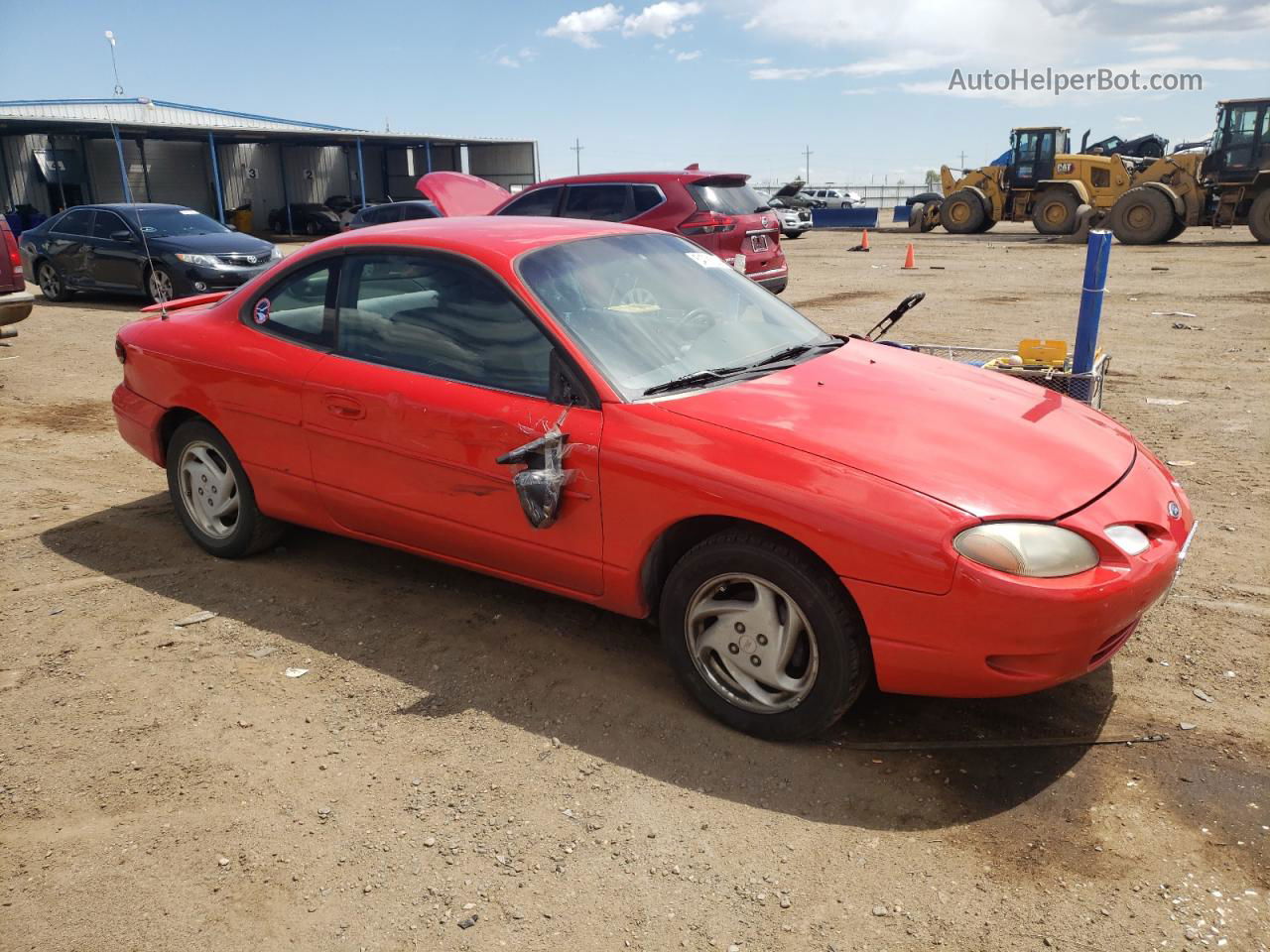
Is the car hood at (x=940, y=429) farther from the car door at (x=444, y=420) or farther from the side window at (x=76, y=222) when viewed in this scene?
the side window at (x=76, y=222)

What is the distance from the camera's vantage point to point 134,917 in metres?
2.52

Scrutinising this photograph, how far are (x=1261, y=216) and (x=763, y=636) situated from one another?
25326 millimetres

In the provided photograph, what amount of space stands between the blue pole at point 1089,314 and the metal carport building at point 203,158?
1168 inches

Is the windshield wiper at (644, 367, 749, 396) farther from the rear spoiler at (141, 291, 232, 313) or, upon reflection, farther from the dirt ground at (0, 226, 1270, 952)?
the rear spoiler at (141, 291, 232, 313)

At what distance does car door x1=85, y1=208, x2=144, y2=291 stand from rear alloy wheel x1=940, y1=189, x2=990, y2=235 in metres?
24.2

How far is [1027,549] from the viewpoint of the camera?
274 cm

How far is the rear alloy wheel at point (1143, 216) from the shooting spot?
23688 millimetres

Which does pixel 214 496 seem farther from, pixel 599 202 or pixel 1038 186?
pixel 1038 186

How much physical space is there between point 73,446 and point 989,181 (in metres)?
28.7

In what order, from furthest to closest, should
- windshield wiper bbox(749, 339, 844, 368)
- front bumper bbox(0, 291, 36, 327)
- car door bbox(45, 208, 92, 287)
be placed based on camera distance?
car door bbox(45, 208, 92, 287) → front bumper bbox(0, 291, 36, 327) → windshield wiper bbox(749, 339, 844, 368)

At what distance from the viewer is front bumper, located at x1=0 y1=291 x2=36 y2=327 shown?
8500 millimetres

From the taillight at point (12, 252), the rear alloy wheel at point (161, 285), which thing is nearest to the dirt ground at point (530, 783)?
the taillight at point (12, 252)

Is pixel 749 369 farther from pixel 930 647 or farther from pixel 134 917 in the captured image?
pixel 134 917

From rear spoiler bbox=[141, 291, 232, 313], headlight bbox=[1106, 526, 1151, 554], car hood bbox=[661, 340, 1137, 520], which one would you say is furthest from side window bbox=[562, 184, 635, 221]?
headlight bbox=[1106, 526, 1151, 554]
